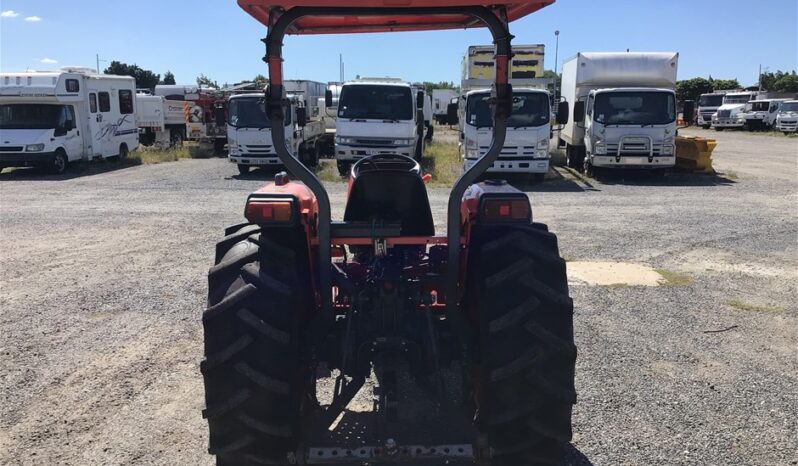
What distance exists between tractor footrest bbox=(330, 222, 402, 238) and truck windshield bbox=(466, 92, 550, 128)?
12.5 meters

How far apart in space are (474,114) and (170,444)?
12.8 meters

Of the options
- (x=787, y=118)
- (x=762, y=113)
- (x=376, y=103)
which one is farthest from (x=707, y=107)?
(x=376, y=103)

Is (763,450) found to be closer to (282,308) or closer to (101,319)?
(282,308)

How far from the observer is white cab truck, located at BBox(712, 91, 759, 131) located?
41.2 meters

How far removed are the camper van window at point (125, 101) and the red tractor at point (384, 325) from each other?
20.8 metres

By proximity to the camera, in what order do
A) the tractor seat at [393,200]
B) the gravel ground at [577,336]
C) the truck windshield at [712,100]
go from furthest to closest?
the truck windshield at [712,100] < the gravel ground at [577,336] < the tractor seat at [393,200]

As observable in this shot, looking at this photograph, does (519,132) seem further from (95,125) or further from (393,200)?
(95,125)

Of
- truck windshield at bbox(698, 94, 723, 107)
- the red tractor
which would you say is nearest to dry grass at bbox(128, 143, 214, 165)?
the red tractor

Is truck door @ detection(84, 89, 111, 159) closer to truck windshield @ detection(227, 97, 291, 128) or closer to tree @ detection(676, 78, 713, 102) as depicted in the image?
truck windshield @ detection(227, 97, 291, 128)

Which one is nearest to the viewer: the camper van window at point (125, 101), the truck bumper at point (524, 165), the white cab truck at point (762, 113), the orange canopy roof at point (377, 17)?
the orange canopy roof at point (377, 17)

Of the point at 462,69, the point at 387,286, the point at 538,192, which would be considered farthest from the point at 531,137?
the point at 387,286

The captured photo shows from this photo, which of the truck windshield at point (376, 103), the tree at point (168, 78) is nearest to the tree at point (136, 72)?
the tree at point (168, 78)

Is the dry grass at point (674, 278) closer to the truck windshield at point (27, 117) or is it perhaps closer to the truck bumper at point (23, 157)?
the truck bumper at point (23, 157)

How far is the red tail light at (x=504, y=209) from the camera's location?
124 inches
